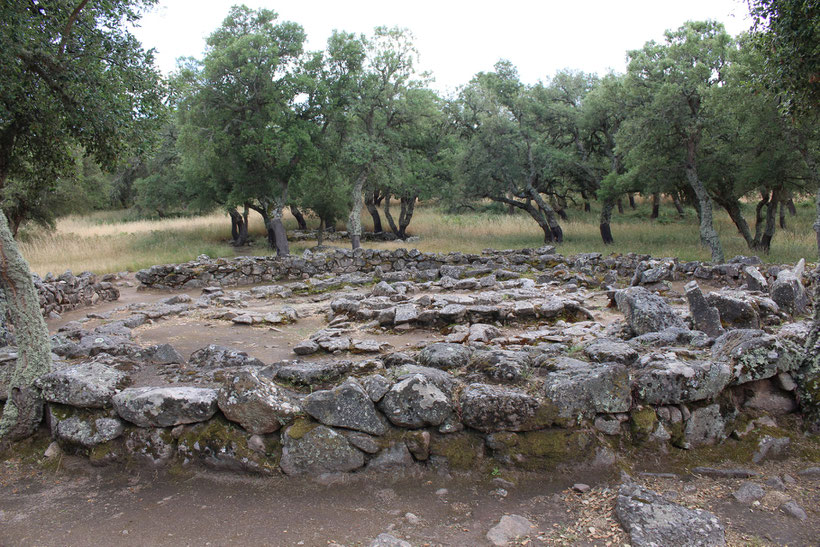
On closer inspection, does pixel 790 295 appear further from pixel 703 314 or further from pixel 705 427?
pixel 705 427

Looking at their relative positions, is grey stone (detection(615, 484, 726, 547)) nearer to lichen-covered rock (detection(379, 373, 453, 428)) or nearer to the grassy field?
lichen-covered rock (detection(379, 373, 453, 428))

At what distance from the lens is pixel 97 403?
192 inches

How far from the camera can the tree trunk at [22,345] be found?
16.5 feet

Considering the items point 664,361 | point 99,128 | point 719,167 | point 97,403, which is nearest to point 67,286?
point 99,128

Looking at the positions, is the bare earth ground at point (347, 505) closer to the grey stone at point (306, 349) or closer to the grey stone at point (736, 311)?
the grey stone at point (306, 349)

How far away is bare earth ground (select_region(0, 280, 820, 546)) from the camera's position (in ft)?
11.8

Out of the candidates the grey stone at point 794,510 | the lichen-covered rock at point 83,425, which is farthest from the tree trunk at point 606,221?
the lichen-covered rock at point 83,425

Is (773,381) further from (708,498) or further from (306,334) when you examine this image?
(306,334)

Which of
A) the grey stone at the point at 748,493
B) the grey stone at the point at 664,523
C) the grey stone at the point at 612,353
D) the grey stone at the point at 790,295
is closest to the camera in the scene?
the grey stone at the point at 664,523

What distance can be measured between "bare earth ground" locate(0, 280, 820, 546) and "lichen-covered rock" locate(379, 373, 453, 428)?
404 mm

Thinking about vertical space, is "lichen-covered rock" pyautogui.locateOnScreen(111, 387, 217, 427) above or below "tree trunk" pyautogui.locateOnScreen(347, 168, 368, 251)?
below

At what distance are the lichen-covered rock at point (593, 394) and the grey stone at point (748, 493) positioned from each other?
0.94 meters

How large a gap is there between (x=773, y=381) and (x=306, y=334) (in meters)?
6.52

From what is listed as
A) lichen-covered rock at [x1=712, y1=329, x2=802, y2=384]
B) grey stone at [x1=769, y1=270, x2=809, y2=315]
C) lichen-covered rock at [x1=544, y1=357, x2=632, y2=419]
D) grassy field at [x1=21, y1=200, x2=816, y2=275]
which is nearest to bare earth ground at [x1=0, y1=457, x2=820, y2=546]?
lichen-covered rock at [x1=544, y1=357, x2=632, y2=419]
